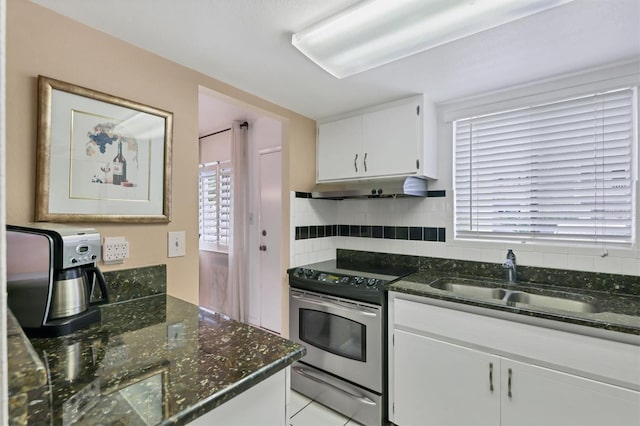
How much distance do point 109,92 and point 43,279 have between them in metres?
0.87

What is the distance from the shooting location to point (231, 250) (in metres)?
3.33

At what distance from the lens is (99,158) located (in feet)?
4.50

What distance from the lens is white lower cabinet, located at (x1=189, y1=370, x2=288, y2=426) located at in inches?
31.7

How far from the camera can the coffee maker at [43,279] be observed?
1.03 metres

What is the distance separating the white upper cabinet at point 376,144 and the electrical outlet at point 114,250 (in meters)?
1.57

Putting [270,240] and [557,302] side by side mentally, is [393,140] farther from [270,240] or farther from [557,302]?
[270,240]

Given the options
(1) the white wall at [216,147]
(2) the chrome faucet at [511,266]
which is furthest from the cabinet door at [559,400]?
(1) the white wall at [216,147]

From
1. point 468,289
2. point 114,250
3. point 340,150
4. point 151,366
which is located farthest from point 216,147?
point 151,366

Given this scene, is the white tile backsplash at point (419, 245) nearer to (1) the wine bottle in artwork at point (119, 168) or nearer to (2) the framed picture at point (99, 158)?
(2) the framed picture at point (99, 158)

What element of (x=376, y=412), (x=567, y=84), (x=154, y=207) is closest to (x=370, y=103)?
(x=567, y=84)

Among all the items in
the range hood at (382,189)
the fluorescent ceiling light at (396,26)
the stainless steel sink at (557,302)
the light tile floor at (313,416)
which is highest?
the fluorescent ceiling light at (396,26)

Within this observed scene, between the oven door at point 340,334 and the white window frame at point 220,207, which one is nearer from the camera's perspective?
the oven door at point 340,334

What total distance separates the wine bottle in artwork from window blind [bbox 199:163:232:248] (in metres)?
2.01

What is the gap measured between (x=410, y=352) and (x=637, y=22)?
1.89 m
